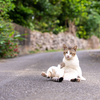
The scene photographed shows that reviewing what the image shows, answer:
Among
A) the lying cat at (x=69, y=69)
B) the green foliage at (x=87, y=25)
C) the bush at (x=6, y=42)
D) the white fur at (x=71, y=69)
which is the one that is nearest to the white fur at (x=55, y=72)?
the lying cat at (x=69, y=69)

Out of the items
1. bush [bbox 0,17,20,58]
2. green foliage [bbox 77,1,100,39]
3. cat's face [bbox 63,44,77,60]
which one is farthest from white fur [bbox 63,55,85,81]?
green foliage [bbox 77,1,100,39]

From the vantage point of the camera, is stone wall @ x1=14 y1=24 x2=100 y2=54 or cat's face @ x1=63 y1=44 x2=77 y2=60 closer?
cat's face @ x1=63 y1=44 x2=77 y2=60

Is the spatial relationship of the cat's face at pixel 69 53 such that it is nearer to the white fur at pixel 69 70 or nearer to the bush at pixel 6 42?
the white fur at pixel 69 70

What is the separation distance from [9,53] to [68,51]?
773 centimetres

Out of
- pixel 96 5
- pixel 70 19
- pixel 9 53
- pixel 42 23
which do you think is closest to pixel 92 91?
pixel 9 53

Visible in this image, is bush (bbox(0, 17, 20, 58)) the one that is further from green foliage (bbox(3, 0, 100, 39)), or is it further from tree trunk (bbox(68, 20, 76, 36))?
tree trunk (bbox(68, 20, 76, 36))

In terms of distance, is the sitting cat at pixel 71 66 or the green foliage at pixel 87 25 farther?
the green foliage at pixel 87 25

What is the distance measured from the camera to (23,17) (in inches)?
718

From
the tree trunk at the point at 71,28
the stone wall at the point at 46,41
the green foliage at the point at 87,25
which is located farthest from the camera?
the green foliage at the point at 87,25

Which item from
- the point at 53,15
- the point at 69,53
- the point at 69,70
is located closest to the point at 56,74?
the point at 69,70

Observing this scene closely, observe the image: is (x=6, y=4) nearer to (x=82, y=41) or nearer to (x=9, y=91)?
(x=9, y=91)

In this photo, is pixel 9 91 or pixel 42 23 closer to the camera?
pixel 9 91

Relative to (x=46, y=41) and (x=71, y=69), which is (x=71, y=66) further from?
(x=46, y=41)

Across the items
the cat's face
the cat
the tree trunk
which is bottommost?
the cat
